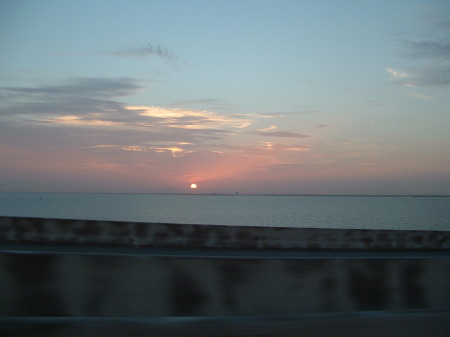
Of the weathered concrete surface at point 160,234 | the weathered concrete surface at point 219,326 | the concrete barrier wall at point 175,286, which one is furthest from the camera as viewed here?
the weathered concrete surface at point 160,234

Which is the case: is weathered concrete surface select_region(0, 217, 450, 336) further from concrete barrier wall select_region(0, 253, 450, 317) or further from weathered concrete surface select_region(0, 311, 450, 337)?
weathered concrete surface select_region(0, 311, 450, 337)

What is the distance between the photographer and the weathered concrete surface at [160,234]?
48.7ft

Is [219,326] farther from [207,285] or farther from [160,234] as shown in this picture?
[160,234]

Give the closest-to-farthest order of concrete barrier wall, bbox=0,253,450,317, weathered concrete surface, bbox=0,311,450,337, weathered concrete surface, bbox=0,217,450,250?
weathered concrete surface, bbox=0,311,450,337 → concrete barrier wall, bbox=0,253,450,317 → weathered concrete surface, bbox=0,217,450,250

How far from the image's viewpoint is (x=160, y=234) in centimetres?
1515

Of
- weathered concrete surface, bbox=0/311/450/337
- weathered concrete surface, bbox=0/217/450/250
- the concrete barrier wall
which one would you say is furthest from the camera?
weathered concrete surface, bbox=0/217/450/250

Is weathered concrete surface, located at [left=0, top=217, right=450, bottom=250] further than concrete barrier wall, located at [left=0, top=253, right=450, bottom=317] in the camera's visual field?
Yes

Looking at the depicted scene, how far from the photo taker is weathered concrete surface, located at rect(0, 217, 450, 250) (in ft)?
48.7

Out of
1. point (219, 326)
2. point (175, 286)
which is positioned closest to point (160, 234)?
point (175, 286)

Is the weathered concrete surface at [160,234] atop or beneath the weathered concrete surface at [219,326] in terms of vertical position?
beneath

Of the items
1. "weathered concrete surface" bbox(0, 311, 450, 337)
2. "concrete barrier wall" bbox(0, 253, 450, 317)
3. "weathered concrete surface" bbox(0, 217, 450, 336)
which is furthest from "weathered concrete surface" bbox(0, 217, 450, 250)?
"weathered concrete surface" bbox(0, 311, 450, 337)

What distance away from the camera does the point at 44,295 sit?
5516mm

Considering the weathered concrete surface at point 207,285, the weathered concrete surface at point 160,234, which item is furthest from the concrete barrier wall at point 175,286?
the weathered concrete surface at point 160,234

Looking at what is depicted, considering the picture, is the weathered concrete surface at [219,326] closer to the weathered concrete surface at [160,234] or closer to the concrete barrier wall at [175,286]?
the concrete barrier wall at [175,286]
